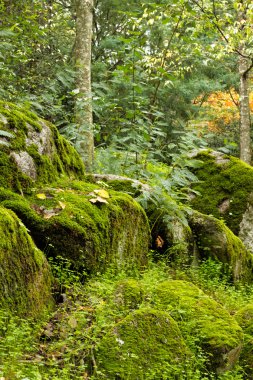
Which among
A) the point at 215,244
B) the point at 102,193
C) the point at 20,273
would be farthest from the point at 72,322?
the point at 215,244

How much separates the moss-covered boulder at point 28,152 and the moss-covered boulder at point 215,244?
234cm

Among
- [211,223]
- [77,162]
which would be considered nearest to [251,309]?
[211,223]

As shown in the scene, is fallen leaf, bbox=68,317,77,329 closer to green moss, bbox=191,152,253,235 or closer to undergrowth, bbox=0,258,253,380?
undergrowth, bbox=0,258,253,380

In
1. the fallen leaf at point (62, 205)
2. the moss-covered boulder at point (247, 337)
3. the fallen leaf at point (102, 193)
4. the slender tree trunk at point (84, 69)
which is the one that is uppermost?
the slender tree trunk at point (84, 69)

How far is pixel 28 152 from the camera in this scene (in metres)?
5.73

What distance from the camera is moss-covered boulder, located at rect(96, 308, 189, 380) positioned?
373 cm

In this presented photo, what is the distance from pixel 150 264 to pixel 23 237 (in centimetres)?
277

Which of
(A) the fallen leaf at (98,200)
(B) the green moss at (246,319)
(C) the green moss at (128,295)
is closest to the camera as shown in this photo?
(C) the green moss at (128,295)

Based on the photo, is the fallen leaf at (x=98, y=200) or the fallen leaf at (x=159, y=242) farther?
the fallen leaf at (x=159, y=242)

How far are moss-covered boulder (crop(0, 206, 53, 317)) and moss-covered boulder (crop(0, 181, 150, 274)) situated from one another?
1.65 feet

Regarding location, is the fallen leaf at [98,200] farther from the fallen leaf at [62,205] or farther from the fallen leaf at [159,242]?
the fallen leaf at [159,242]

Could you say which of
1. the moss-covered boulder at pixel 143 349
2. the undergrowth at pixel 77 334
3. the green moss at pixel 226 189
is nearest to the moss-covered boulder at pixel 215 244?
the green moss at pixel 226 189

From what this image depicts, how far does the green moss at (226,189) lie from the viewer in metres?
9.55

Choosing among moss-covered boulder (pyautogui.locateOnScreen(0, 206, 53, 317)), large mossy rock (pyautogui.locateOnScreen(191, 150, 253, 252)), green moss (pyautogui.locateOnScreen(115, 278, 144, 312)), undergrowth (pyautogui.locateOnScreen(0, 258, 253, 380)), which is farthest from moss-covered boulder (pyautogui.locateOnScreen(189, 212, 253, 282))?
moss-covered boulder (pyautogui.locateOnScreen(0, 206, 53, 317))
